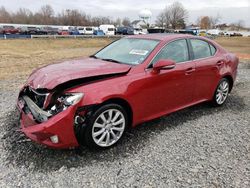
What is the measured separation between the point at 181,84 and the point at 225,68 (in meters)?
1.57

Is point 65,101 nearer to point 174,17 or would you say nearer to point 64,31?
point 64,31

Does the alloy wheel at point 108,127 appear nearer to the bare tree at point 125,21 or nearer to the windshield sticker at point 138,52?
the windshield sticker at point 138,52

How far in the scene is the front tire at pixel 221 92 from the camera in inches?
216

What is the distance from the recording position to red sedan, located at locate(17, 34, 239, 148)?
3.25 meters

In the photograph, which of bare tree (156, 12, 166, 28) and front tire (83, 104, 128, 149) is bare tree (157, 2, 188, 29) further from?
front tire (83, 104, 128, 149)

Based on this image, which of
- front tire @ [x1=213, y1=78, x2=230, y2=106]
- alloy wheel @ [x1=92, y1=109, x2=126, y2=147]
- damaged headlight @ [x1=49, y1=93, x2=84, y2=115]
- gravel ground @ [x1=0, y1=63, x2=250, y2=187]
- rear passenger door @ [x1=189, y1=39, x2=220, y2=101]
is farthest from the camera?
front tire @ [x1=213, y1=78, x2=230, y2=106]

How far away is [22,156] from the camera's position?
3.49 m

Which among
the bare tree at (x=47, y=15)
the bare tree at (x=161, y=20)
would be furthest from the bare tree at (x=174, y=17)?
the bare tree at (x=47, y=15)

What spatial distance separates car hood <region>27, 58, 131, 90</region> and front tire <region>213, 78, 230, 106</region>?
2.50 meters

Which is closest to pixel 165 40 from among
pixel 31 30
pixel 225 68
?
pixel 225 68

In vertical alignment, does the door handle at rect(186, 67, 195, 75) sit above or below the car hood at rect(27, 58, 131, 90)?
below

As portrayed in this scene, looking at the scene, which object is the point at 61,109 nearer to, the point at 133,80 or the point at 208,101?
the point at 133,80

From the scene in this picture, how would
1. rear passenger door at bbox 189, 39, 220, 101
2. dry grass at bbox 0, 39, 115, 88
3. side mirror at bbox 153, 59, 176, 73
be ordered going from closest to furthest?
1. side mirror at bbox 153, 59, 176, 73
2. rear passenger door at bbox 189, 39, 220, 101
3. dry grass at bbox 0, 39, 115, 88

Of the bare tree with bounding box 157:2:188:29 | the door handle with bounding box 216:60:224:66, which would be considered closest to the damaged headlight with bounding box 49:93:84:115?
the door handle with bounding box 216:60:224:66
